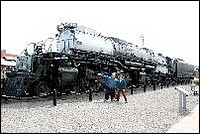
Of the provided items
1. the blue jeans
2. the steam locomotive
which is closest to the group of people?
the blue jeans

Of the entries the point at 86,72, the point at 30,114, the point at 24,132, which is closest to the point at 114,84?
the point at 86,72

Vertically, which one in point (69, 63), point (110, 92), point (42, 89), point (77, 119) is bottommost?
point (77, 119)

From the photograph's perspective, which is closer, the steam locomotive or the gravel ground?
the gravel ground

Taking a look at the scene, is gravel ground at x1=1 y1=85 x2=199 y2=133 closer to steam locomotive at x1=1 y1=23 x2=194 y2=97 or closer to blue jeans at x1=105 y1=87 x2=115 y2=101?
steam locomotive at x1=1 y1=23 x2=194 y2=97

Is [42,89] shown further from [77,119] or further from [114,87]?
[77,119]

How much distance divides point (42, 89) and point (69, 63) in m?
2.03

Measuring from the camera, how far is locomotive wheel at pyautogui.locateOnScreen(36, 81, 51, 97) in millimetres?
13164

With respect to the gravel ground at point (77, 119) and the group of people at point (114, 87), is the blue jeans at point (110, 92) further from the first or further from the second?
the gravel ground at point (77, 119)

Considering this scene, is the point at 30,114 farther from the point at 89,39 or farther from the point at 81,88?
the point at 89,39

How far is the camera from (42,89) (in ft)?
43.9

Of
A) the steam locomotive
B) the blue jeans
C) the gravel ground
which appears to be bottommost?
the gravel ground

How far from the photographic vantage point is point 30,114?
30.3 ft

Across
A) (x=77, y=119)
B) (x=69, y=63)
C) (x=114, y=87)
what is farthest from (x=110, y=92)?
(x=77, y=119)

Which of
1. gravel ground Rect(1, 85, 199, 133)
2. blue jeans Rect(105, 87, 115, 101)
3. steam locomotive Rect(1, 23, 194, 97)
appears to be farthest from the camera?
blue jeans Rect(105, 87, 115, 101)
